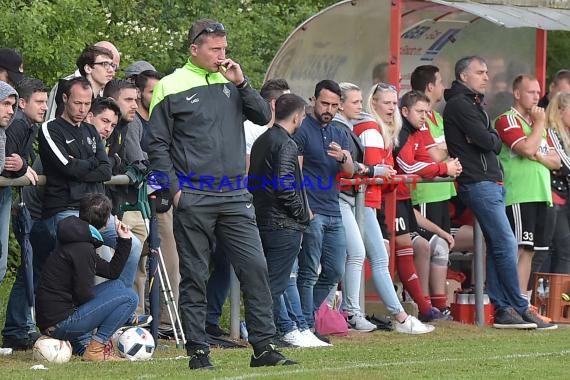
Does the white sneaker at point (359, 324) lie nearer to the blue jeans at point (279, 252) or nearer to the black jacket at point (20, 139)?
the blue jeans at point (279, 252)

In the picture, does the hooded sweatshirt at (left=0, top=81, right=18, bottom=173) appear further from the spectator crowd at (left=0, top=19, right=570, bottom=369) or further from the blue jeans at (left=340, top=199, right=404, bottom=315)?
the blue jeans at (left=340, top=199, right=404, bottom=315)

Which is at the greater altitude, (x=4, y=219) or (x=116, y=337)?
(x=4, y=219)

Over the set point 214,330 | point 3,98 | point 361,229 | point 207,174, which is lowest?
point 214,330

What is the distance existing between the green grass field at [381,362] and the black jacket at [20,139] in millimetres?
1415

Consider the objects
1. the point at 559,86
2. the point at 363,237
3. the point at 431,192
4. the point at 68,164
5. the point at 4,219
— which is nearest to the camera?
the point at 68,164

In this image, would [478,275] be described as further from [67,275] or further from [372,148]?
[67,275]

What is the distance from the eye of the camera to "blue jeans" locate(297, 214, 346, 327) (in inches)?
490

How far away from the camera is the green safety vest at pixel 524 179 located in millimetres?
14305

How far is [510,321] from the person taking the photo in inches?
549

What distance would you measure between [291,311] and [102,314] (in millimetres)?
1890

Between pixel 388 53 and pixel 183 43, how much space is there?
4221 mm

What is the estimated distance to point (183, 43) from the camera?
19109 millimetres

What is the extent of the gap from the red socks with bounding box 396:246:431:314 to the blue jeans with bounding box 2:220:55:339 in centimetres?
393

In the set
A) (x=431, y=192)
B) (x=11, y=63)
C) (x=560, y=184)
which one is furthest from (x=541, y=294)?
(x=11, y=63)
